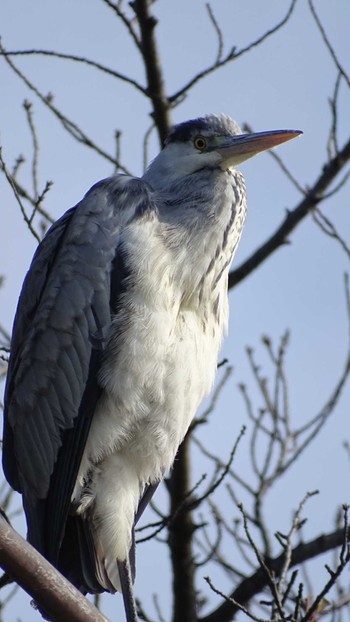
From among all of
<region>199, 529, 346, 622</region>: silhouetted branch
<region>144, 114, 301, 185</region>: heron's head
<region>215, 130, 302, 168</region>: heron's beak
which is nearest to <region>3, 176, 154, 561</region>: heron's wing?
<region>144, 114, 301, 185</region>: heron's head

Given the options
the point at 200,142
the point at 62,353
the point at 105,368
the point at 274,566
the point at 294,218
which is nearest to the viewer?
the point at 105,368

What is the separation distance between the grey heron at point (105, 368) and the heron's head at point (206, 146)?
302 mm

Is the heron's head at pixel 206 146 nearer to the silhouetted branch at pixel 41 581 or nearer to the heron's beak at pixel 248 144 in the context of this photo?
the heron's beak at pixel 248 144

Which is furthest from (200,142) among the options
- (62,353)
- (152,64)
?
(62,353)

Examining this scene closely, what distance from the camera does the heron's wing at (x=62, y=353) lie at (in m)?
3.46

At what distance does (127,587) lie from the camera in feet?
11.9

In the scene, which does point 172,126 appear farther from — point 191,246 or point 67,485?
point 67,485

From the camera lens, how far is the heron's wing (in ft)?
11.4

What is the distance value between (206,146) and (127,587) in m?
1.77

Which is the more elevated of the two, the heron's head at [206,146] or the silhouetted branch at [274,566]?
the heron's head at [206,146]

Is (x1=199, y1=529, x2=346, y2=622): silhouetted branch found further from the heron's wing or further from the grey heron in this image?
the heron's wing

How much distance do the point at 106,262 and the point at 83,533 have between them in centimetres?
96

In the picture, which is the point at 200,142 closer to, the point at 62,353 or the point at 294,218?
the point at 294,218

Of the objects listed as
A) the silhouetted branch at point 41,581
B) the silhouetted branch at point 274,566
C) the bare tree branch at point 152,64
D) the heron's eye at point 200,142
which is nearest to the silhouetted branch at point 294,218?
the heron's eye at point 200,142
